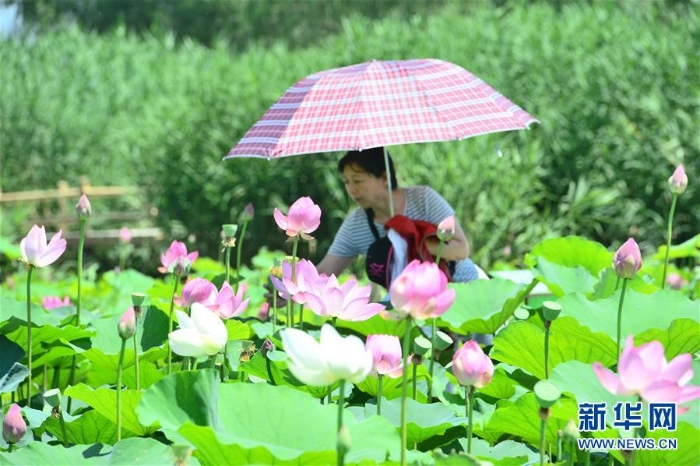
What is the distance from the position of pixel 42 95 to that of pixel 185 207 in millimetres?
2749

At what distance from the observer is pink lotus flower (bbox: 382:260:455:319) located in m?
1.05

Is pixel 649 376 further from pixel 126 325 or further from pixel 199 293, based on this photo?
pixel 199 293

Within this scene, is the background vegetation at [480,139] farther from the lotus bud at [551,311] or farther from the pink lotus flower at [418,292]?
the pink lotus flower at [418,292]

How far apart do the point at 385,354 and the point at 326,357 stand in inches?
13.1

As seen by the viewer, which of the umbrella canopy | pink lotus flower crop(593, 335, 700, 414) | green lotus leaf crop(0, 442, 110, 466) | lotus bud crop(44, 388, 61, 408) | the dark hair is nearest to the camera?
pink lotus flower crop(593, 335, 700, 414)

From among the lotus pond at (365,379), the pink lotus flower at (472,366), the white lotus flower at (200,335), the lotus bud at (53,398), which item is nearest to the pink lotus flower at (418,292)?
the lotus pond at (365,379)

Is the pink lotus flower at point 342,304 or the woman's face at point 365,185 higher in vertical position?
the pink lotus flower at point 342,304

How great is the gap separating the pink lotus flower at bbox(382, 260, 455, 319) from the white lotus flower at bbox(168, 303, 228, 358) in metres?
Answer: 0.29

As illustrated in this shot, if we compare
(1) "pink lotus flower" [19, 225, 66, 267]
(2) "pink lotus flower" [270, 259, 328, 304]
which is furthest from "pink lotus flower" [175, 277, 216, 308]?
(1) "pink lotus flower" [19, 225, 66, 267]

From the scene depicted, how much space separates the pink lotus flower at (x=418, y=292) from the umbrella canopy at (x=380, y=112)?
139 cm

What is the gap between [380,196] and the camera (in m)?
2.80

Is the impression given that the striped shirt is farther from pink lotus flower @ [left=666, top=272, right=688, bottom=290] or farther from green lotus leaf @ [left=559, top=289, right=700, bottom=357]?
green lotus leaf @ [left=559, top=289, right=700, bottom=357]

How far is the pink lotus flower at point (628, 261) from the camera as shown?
1.50m

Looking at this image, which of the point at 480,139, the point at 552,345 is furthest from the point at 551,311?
the point at 480,139
